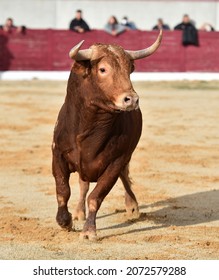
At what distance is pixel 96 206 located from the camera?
6.32 metres

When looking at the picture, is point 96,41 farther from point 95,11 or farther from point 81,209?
point 81,209

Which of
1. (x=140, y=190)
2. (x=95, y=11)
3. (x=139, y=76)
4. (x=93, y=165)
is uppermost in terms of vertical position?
(x=93, y=165)

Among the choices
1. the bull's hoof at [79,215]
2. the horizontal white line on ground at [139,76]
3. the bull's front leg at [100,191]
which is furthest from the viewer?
the horizontal white line on ground at [139,76]

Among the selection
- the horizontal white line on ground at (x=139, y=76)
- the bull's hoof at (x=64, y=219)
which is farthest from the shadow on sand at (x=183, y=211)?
the horizontal white line on ground at (x=139, y=76)

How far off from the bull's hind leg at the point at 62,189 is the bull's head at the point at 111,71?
0.62 m

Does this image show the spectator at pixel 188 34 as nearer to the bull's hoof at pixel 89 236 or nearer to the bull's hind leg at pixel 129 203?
the bull's hind leg at pixel 129 203

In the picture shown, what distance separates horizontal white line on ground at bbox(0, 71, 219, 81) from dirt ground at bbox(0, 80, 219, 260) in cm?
453

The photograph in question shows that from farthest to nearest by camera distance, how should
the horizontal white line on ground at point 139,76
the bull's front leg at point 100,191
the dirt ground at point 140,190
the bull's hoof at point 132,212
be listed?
the horizontal white line on ground at point 139,76 < the bull's hoof at point 132,212 < the bull's front leg at point 100,191 < the dirt ground at point 140,190

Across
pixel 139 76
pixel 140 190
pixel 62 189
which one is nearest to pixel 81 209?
pixel 62 189

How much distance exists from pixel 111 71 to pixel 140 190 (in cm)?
273

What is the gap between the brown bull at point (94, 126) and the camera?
19.7 ft

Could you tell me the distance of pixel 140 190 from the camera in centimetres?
853

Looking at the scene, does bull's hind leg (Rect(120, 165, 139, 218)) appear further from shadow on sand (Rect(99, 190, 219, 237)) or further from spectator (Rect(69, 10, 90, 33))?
spectator (Rect(69, 10, 90, 33))
